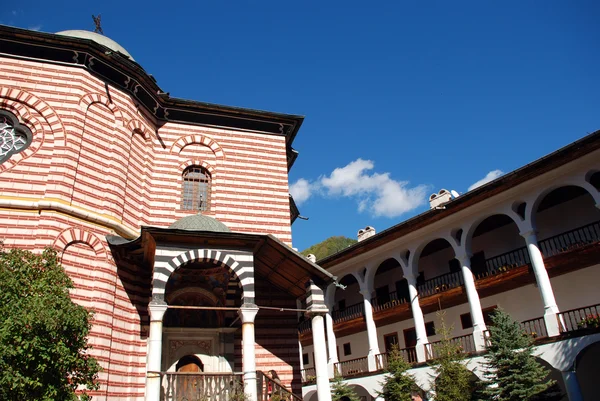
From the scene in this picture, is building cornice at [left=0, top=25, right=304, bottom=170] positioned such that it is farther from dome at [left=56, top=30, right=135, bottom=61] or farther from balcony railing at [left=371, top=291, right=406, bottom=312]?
balcony railing at [left=371, top=291, right=406, bottom=312]

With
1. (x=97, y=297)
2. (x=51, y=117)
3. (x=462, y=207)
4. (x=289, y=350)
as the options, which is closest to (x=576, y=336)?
(x=462, y=207)

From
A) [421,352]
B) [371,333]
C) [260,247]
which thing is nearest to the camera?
[260,247]

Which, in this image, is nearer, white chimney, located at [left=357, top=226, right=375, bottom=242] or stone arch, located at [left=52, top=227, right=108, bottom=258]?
stone arch, located at [left=52, top=227, right=108, bottom=258]

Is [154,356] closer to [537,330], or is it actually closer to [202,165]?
[202,165]

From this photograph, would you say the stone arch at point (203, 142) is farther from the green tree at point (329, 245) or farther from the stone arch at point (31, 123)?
the green tree at point (329, 245)

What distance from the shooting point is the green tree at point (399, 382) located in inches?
655

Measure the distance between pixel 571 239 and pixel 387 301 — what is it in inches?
348

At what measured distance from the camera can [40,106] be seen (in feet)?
42.2

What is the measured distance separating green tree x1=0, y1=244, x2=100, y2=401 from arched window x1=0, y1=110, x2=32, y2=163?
5.16 m

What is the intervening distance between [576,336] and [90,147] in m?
14.4

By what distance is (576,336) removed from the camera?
13.4 metres

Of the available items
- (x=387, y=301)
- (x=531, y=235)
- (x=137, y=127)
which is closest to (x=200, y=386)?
(x=137, y=127)

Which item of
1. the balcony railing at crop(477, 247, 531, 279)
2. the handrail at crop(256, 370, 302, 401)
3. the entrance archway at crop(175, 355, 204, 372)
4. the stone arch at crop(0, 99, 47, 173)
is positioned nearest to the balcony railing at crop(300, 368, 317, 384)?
the balcony railing at crop(477, 247, 531, 279)

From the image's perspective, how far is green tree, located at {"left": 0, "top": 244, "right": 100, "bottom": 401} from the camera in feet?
24.0
